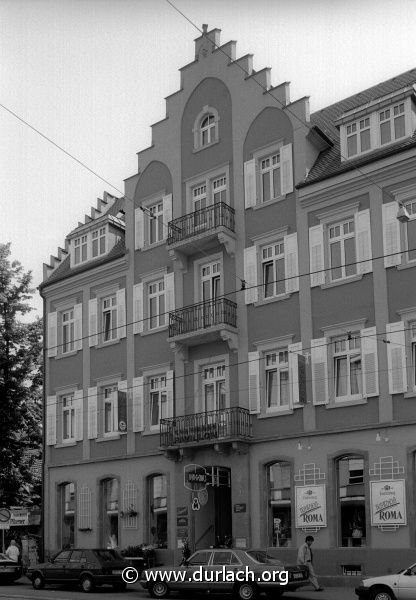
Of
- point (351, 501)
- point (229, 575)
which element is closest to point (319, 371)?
point (351, 501)

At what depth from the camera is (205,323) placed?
1302 inches

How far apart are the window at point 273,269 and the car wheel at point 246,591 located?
34.6ft

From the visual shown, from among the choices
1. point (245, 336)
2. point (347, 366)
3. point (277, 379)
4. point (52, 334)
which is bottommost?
point (277, 379)

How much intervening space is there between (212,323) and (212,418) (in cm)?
326

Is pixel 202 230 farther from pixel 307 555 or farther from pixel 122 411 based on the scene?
pixel 307 555

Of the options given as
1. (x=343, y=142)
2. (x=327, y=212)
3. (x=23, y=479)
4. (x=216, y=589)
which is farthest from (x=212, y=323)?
(x=23, y=479)

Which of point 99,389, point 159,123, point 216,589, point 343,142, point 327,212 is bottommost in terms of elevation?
point 216,589

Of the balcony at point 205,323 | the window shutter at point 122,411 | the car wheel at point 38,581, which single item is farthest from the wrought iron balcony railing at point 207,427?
the car wheel at point 38,581

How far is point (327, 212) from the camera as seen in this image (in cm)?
3088

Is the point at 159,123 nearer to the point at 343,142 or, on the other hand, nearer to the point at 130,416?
the point at 343,142

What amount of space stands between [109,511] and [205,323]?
29.4 feet

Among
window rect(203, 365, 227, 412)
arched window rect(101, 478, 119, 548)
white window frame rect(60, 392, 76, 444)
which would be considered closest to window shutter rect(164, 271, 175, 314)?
window rect(203, 365, 227, 412)

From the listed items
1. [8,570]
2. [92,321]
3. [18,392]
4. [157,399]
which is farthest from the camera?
[18,392]

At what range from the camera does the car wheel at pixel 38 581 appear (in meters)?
30.8
